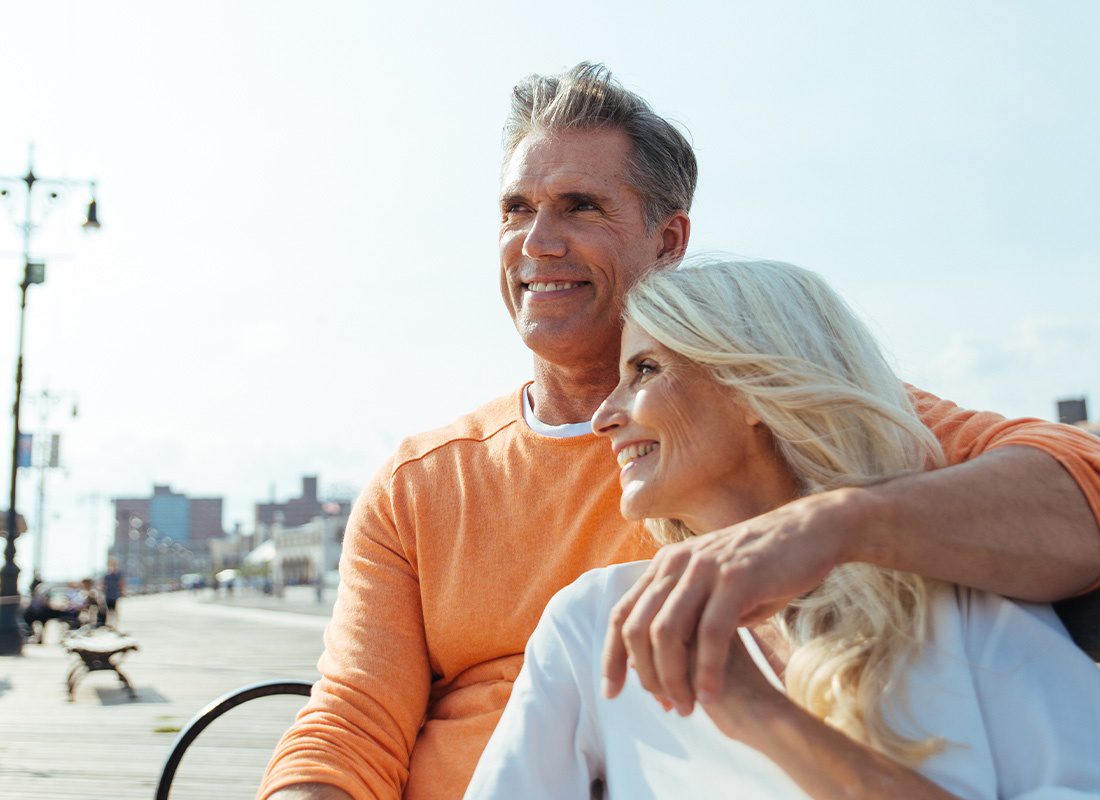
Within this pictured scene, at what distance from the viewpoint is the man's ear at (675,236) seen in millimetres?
2736

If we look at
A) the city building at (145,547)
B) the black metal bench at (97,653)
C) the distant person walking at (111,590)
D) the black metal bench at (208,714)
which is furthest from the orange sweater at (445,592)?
the city building at (145,547)

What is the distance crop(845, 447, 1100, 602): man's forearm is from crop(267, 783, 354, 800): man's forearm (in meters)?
1.17

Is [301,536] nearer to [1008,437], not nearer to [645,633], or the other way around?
[1008,437]

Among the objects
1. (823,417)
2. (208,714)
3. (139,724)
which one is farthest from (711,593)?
(139,724)

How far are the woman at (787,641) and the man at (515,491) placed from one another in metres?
0.25

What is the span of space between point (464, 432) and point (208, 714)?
1.00 m

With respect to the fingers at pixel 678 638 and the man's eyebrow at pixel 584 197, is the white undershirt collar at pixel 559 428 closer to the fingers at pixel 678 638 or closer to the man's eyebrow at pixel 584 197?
the man's eyebrow at pixel 584 197

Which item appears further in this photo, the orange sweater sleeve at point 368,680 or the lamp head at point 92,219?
the lamp head at point 92,219

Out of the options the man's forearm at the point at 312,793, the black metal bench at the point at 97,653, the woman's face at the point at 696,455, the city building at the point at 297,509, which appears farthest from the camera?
the city building at the point at 297,509

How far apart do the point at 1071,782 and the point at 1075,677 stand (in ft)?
0.48

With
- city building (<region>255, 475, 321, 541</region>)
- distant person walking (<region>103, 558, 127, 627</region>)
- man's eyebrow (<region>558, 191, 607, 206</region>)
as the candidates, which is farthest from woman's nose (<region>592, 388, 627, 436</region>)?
city building (<region>255, 475, 321, 541</region>)

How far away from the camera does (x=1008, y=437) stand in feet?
5.31

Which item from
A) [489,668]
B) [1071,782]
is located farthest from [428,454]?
[1071,782]

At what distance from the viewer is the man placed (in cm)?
217
